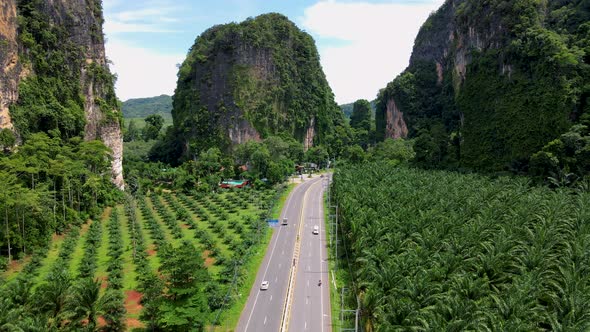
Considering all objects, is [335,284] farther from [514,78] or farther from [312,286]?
[514,78]

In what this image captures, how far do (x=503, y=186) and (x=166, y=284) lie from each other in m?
49.3

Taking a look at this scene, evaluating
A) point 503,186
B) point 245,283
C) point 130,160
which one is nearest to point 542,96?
point 503,186

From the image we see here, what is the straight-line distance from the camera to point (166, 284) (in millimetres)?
32781

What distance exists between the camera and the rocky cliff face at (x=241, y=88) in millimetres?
122562

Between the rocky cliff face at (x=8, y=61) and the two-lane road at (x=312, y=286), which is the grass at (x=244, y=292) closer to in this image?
the two-lane road at (x=312, y=286)

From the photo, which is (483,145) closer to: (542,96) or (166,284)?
(542,96)

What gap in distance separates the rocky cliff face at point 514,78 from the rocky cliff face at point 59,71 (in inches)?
2785

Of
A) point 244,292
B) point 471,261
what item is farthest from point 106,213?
point 471,261

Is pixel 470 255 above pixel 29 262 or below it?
above

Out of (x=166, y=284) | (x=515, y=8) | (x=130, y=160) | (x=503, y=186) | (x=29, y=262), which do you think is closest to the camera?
(x=166, y=284)

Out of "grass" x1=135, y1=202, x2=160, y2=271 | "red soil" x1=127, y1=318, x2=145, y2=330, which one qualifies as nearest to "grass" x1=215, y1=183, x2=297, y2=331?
"red soil" x1=127, y1=318, x2=145, y2=330

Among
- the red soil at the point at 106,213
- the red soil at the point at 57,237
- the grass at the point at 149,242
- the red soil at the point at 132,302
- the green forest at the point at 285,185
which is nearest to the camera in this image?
the green forest at the point at 285,185

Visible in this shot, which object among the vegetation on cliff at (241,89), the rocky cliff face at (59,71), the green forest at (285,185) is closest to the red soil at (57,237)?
the green forest at (285,185)

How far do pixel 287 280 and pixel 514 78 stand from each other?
62865 mm
